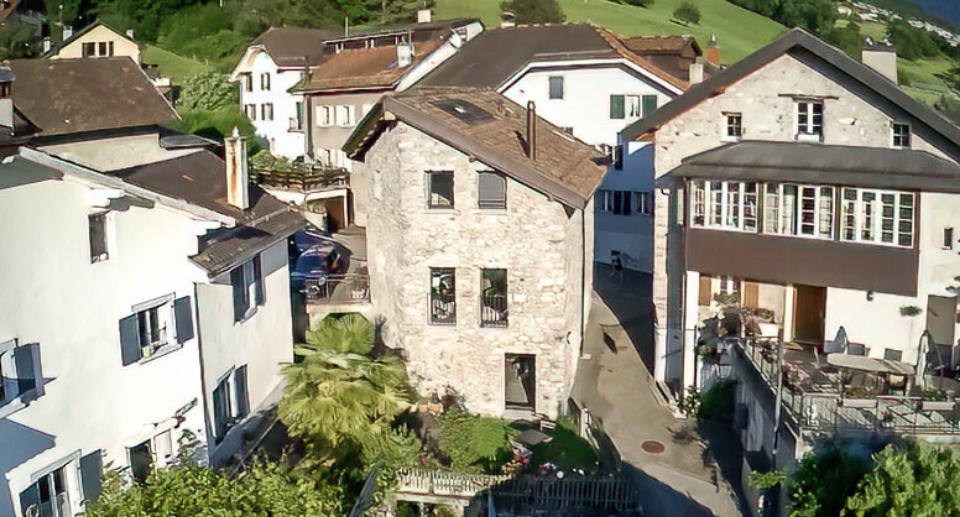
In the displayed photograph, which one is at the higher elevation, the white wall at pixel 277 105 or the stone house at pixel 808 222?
the white wall at pixel 277 105

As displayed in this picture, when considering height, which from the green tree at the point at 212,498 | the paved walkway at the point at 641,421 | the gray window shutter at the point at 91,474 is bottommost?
the paved walkway at the point at 641,421

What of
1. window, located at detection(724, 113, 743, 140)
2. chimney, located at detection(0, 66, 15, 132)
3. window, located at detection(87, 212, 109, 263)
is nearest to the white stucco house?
window, located at detection(724, 113, 743, 140)

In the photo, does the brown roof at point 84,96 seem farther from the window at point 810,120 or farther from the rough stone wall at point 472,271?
the window at point 810,120

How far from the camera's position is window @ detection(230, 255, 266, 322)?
78.8 feet

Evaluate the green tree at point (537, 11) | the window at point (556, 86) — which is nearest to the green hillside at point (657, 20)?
the green tree at point (537, 11)

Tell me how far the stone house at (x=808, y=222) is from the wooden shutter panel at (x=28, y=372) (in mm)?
15410

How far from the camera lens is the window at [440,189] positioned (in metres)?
26.7

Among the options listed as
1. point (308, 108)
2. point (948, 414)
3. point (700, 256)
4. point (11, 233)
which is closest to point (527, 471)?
point (700, 256)

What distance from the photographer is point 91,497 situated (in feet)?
60.1

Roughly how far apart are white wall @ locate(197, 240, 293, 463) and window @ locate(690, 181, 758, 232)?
12.4 m

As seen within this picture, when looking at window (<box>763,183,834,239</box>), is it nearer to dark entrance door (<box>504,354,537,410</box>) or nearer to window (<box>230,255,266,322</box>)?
dark entrance door (<box>504,354,537,410</box>)

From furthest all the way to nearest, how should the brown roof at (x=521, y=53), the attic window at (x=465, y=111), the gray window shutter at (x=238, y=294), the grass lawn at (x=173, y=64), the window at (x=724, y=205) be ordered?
1. the grass lawn at (x=173, y=64)
2. the brown roof at (x=521, y=53)
3. the attic window at (x=465, y=111)
4. the window at (x=724, y=205)
5. the gray window shutter at (x=238, y=294)

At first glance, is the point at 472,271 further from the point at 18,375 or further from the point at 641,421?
the point at 18,375

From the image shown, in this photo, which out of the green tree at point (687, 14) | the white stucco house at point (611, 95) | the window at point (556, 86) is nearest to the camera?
the white stucco house at point (611, 95)
